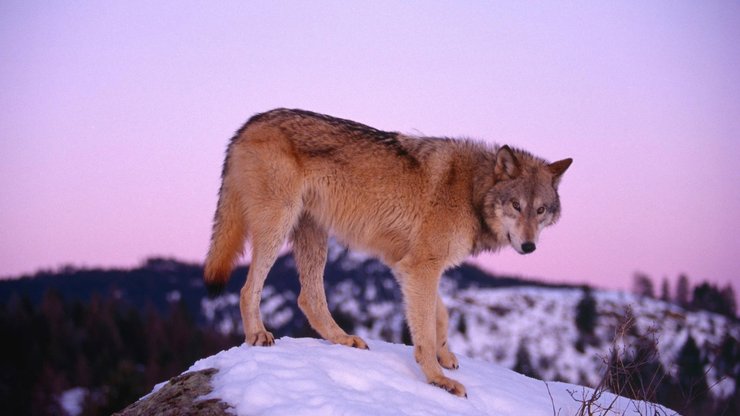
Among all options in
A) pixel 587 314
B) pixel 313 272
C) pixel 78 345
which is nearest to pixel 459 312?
pixel 587 314

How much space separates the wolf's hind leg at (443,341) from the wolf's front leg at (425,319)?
1.23 ft

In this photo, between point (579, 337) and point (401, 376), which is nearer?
point (401, 376)

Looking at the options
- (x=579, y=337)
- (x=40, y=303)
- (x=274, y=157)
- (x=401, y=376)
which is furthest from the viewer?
(x=579, y=337)

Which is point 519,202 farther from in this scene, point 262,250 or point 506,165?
point 262,250

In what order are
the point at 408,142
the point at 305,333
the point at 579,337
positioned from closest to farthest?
1. the point at 408,142
2. the point at 305,333
3. the point at 579,337

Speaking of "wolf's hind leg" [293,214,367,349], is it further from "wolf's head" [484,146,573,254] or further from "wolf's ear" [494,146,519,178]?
"wolf's ear" [494,146,519,178]

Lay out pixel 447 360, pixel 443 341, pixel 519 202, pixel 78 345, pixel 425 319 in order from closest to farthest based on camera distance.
→ pixel 425 319 → pixel 519 202 → pixel 447 360 → pixel 443 341 → pixel 78 345

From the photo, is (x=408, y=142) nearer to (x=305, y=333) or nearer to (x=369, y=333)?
(x=305, y=333)

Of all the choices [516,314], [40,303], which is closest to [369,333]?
[516,314]

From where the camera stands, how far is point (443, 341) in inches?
287

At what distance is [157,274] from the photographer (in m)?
132

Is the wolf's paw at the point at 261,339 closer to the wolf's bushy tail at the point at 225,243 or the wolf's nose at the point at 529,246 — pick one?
the wolf's bushy tail at the point at 225,243

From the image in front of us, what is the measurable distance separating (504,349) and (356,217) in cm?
13939

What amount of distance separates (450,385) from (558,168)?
2.88 metres
